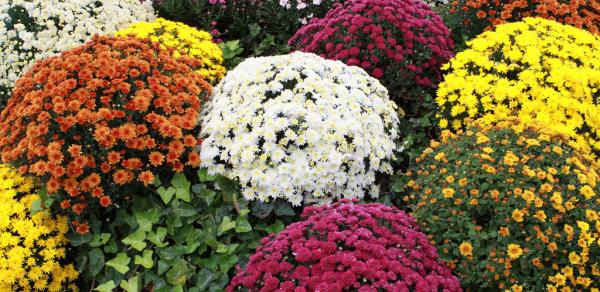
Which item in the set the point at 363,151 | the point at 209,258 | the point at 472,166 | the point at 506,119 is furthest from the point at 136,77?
the point at 506,119

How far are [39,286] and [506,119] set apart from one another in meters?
3.82

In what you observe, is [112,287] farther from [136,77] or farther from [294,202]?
[136,77]

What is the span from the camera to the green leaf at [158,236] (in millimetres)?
4122

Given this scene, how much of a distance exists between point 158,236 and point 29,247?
35.9 inches

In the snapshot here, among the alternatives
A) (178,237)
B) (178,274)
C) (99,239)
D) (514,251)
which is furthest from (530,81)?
(99,239)

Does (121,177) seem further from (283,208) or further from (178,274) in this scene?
(283,208)

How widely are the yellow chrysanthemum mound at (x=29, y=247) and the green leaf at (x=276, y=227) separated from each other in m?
1.48

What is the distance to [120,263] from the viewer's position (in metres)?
4.12

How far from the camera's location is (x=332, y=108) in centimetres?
471

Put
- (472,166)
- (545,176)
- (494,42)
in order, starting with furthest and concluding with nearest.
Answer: (494,42)
(472,166)
(545,176)

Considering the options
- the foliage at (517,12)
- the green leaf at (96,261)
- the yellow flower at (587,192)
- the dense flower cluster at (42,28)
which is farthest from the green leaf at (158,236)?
the foliage at (517,12)

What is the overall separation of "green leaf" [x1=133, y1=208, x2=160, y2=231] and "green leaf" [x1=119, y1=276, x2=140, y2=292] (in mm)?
397

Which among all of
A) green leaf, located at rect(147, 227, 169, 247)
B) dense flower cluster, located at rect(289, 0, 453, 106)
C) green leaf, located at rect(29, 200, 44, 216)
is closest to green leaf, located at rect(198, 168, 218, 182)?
green leaf, located at rect(147, 227, 169, 247)

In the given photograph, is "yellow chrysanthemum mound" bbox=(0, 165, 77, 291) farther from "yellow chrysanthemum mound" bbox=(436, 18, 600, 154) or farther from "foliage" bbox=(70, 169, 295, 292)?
"yellow chrysanthemum mound" bbox=(436, 18, 600, 154)
